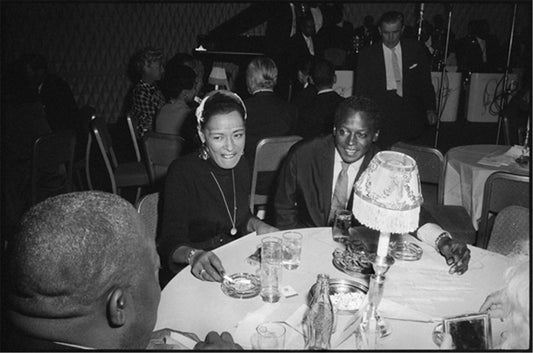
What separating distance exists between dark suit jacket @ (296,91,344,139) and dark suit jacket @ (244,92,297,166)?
24 cm

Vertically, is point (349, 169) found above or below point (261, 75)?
below

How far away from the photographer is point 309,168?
270cm

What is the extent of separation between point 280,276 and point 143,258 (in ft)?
2.41

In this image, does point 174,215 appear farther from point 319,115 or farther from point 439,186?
point 319,115

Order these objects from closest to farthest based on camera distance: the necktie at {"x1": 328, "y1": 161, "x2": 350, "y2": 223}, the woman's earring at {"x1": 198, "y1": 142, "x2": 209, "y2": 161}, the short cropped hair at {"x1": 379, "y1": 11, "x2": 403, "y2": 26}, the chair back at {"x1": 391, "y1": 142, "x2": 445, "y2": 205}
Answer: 1. the woman's earring at {"x1": 198, "y1": 142, "x2": 209, "y2": 161}
2. the necktie at {"x1": 328, "y1": 161, "x2": 350, "y2": 223}
3. the chair back at {"x1": 391, "y1": 142, "x2": 445, "y2": 205}
4. the short cropped hair at {"x1": 379, "y1": 11, "x2": 403, "y2": 26}

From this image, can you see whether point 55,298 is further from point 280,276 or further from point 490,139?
point 490,139

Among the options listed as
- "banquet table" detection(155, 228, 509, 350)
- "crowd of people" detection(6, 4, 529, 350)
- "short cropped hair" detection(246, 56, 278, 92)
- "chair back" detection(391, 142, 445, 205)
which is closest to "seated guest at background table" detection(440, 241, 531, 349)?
"crowd of people" detection(6, 4, 529, 350)

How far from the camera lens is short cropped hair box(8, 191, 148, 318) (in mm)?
977

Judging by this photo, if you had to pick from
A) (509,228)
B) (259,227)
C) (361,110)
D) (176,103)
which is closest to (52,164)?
(176,103)

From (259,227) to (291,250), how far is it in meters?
0.44

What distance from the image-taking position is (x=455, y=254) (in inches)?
73.6

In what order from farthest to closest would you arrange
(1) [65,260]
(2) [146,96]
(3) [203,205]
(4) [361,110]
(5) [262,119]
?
(2) [146,96] → (5) [262,119] → (4) [361,110] → (3) [203,205] → (1) [65,260]

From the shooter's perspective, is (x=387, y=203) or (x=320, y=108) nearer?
(x=387, y=203)

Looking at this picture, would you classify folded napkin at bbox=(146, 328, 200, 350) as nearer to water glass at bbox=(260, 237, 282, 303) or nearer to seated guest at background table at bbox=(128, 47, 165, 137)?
water glass at bbox=(260, 237, 282, 303)
